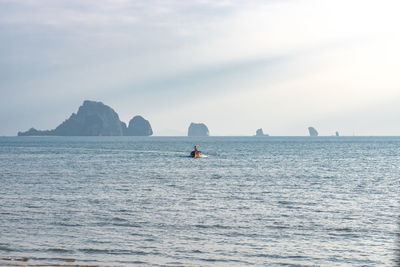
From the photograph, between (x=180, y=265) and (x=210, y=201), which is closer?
(x=180, y=265)

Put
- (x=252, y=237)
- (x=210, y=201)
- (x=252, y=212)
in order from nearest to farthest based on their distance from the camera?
(x=252, y=237) < (x=252, y=212) < (x=210, y=201)

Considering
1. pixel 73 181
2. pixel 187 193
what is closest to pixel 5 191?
pixel 73 181

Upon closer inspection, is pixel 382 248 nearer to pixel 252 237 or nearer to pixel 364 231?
pixel 364 231

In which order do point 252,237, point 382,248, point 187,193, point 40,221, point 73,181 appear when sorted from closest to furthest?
point 382,248, point 252,237, point 40,221, point 187,193, point 73,181

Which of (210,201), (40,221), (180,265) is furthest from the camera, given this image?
(210,201)

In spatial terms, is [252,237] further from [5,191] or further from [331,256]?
[5,191]

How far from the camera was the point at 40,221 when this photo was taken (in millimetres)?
27453

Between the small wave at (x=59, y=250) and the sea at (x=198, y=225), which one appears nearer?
the sea at (x=198, y=225)

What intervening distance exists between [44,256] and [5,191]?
2444 cm

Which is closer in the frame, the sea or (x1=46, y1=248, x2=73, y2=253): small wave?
the sea

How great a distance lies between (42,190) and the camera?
4319 cm

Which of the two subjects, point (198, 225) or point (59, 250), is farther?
point (198, 225)

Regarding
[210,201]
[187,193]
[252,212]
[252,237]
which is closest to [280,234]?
[252,237]

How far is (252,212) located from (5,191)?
875 inches
